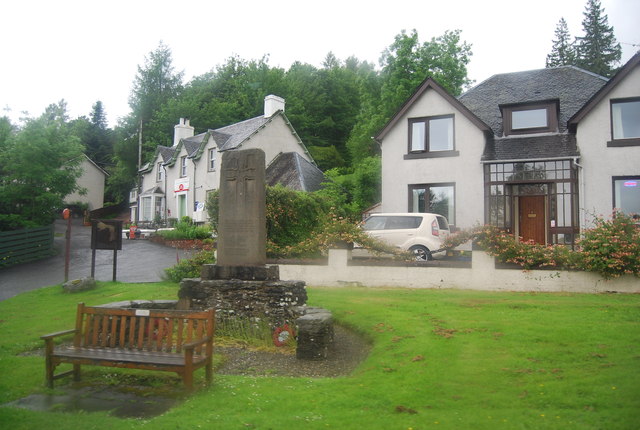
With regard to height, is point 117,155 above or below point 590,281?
above

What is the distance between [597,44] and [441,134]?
38.3m

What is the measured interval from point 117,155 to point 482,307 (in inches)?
2273

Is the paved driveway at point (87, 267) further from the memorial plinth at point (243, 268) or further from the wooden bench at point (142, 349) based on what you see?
the wooden bench at point (142, 349)

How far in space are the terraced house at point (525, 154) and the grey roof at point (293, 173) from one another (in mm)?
8442

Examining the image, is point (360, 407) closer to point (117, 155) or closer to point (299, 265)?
point (299, 265)

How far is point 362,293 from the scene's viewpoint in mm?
13375

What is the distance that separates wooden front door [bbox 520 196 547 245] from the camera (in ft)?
68.0

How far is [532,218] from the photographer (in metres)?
20.9

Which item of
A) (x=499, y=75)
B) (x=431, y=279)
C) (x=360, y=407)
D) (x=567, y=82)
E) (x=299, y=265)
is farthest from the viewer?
(x=499, y=75)

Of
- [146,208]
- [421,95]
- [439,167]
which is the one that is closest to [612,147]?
[439,167]

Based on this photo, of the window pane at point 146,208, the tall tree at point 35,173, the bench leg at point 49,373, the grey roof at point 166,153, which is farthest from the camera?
the window pane at point 146,208

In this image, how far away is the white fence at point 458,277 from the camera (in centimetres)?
1285

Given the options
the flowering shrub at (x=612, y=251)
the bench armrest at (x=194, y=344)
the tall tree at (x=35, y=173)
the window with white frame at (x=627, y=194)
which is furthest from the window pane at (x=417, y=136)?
the bench armrest at (x=194, y=344)

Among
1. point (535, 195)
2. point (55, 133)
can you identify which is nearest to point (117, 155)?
point (55, 133)
